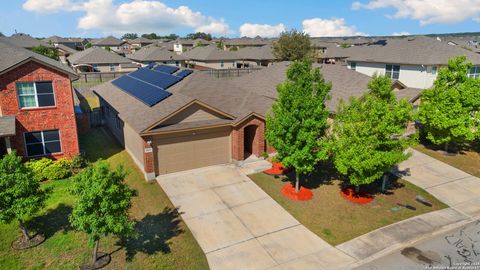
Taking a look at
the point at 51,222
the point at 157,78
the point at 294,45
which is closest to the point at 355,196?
the point at 51,222

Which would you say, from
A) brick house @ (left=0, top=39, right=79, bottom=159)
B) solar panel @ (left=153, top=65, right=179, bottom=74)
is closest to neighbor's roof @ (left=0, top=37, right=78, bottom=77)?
brick house @ (left=0, top=39, right=79, bottom=159)

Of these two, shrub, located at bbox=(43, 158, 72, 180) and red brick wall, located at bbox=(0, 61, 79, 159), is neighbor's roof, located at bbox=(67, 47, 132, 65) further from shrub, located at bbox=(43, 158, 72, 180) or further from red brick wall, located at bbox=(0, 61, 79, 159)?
shrub, located at bbox=(43, 158, 72, 180)

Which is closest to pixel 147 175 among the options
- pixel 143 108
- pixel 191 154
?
pixel 191 154

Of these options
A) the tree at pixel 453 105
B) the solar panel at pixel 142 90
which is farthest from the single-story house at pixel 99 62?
the tree at pixel 453 105

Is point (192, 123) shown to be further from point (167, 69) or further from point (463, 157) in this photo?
point (463, 157)

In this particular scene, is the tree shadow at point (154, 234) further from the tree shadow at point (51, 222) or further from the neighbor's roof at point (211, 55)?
the neighbor's roof at point (211, 55)

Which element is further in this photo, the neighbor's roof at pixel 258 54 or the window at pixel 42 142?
the neighbor's roof at pixel 258 54
